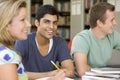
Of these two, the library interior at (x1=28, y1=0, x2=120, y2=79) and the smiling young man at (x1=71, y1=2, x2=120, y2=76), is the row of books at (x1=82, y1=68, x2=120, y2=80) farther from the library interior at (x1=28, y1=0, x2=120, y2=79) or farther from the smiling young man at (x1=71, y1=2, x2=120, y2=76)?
the library interior at (x1=28, y1=0, x2=120, y2=79)

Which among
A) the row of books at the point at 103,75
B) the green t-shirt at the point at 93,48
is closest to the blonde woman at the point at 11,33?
the row of books at the point at 103,75

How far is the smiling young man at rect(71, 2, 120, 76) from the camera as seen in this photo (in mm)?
2021

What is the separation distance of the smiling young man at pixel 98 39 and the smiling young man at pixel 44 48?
125mm

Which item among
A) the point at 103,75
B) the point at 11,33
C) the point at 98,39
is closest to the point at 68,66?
the point at 98,39

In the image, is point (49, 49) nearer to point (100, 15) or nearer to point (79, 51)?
point (79, 51)

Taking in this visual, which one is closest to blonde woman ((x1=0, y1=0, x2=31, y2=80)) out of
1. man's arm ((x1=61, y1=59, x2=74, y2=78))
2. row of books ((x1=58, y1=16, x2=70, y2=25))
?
man's arm ((x1=61, y1=59, x2=74, y2=78))

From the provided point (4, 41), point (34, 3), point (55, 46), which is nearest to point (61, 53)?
point (55, 46)

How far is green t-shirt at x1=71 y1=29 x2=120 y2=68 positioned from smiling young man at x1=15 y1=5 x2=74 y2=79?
0.13 metres

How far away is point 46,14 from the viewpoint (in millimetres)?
2139

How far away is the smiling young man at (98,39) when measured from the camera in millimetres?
2021

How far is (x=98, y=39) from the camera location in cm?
215

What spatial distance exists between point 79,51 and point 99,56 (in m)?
0.22

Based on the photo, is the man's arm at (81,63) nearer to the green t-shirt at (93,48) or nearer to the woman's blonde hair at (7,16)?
the green t-shirt at (93,48)

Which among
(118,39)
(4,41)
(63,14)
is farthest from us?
(63,14)
